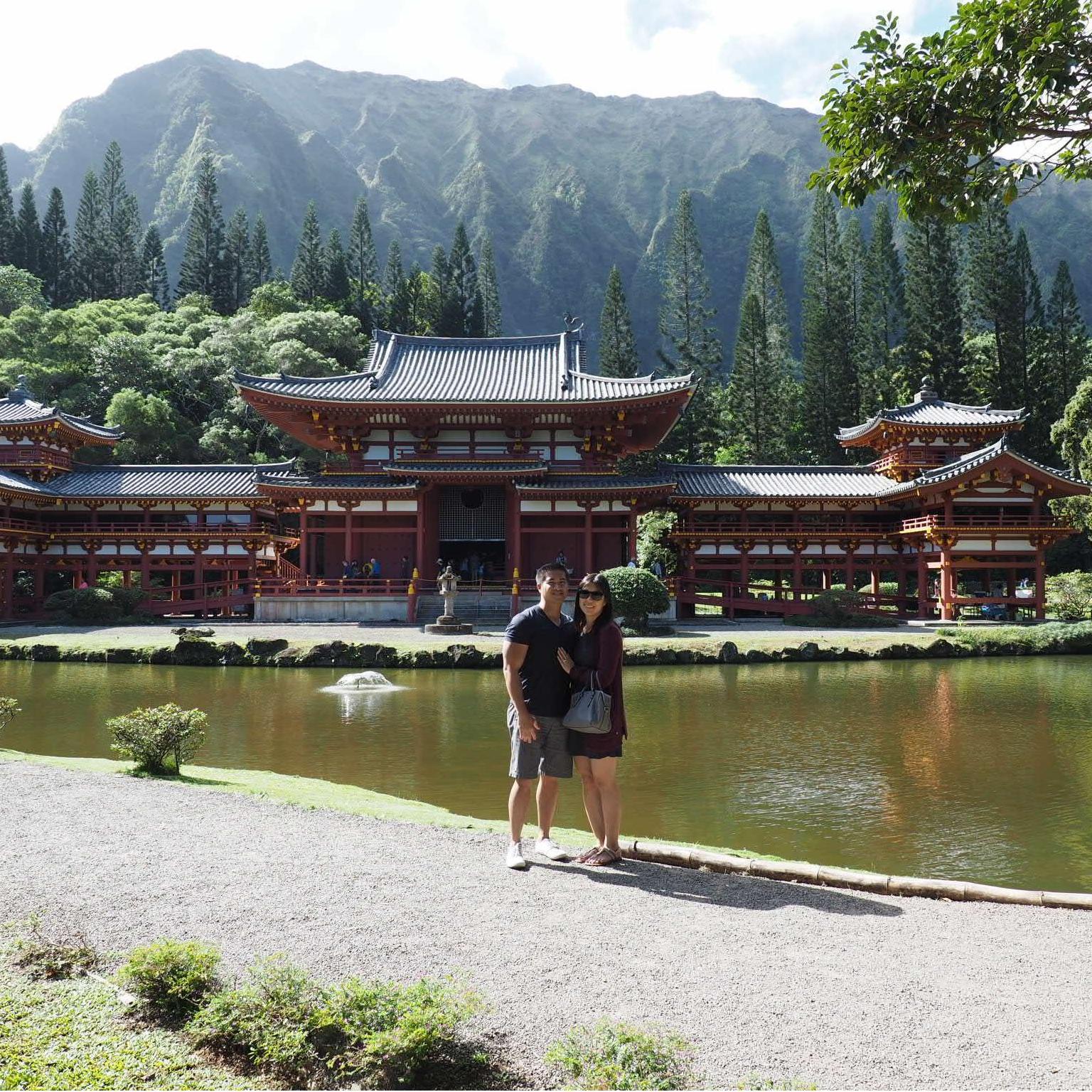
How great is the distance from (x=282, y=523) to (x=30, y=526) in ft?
35.5

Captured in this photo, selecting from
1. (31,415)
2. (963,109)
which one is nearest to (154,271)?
(31,415)

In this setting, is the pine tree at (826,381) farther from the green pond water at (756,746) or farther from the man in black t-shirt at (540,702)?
the man in black t-shirt at (540,702)

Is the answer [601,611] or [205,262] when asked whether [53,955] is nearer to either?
[601,611]

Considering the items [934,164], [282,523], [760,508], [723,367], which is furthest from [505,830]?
[723,367]

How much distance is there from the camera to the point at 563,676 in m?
6.02

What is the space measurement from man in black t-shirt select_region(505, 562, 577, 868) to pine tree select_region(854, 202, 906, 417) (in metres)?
53.5

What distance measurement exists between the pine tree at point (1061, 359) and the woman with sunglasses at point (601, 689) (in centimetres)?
5146

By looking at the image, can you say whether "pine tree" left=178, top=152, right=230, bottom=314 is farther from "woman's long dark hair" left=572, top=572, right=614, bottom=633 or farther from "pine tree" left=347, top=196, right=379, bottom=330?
"woman's long dark hair" left=572, top=572, right=614, bottom=633

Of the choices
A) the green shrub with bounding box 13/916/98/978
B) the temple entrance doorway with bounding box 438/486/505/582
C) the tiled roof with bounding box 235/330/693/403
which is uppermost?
the tiled roof with bounding box 235/330/693/403

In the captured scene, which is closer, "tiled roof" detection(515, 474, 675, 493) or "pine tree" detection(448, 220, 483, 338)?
"tiled roof" detection(515, 474, 675, 493)

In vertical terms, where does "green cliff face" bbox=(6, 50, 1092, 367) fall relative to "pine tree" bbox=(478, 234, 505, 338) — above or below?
above

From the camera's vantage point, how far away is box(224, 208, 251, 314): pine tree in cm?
7181

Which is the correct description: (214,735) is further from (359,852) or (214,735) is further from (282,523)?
(282,523)

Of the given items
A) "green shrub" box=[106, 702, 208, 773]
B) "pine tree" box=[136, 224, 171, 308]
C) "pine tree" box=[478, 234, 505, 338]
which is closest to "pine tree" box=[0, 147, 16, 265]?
"pine tree" box=[136, 224, 171, 308]
